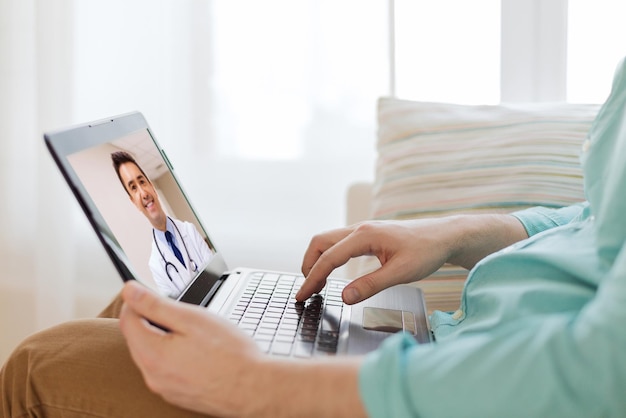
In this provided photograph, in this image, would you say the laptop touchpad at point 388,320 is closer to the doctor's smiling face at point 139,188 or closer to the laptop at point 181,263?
the laptop at point 181,263

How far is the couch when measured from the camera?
1.25 metres

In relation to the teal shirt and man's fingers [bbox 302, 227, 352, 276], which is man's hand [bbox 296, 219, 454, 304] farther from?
the teal shirt

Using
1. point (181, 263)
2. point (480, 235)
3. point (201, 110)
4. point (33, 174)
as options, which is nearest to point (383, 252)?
point (480, 235)

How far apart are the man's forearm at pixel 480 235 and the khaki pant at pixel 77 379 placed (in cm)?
48

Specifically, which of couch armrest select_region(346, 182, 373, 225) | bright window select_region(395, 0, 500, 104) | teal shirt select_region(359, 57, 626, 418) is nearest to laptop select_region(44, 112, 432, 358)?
teal shirt select_region(359, 57, 626, 418)

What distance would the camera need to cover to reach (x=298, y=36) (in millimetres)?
1957

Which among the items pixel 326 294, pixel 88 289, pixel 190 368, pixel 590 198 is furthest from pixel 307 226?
pixel 190 368

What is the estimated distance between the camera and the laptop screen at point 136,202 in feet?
2.56

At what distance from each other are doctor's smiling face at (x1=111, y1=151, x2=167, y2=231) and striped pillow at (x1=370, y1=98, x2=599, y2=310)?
485 mm

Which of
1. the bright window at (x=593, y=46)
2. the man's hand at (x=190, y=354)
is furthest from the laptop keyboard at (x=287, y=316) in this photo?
the bright window at (x=593, y=46)

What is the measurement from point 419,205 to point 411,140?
0.14m

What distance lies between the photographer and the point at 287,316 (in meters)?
0.92

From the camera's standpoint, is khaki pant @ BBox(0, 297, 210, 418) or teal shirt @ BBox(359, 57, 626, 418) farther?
khaki pant @ BBox(0, 297, 210, 418)

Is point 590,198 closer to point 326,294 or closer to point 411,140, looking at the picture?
point 326,294
